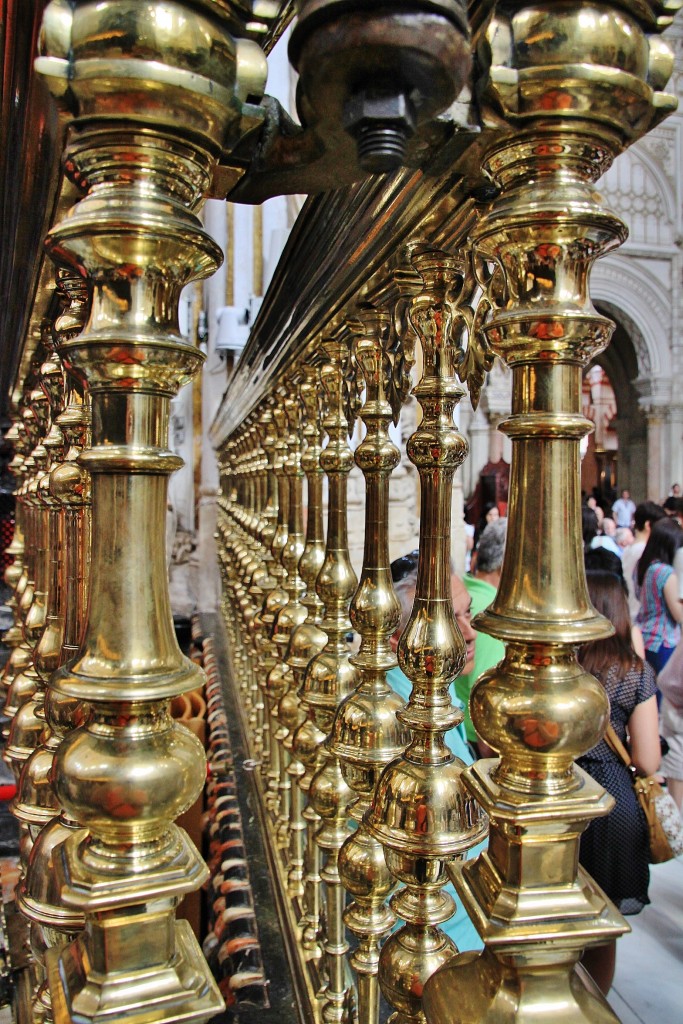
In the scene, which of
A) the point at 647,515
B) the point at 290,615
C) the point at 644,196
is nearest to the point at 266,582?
the point at 290,615

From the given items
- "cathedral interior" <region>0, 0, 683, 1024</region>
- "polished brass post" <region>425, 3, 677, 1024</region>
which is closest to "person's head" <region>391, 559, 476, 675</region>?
"cathedral interior" <region>0, 0, 683, 1024</region>

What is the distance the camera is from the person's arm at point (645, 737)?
208 cm

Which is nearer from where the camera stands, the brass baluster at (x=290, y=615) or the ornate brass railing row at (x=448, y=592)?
the ornate brass railing row at (x=448, y=592)

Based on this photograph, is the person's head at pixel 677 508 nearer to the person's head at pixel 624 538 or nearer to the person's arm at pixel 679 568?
the person's arm at pixel 679 568

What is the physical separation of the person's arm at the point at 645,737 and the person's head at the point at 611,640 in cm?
12

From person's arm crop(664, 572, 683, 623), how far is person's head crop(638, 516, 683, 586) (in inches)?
4.4

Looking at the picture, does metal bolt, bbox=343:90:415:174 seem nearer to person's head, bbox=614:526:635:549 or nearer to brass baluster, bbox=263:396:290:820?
brass baluster, bbox=263:396:290:820

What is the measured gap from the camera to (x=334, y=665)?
927 millimetres

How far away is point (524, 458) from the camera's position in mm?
450

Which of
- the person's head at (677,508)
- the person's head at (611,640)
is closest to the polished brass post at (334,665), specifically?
the person's head at (611,640)

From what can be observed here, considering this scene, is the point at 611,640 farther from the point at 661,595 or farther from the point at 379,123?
the point at 661,595

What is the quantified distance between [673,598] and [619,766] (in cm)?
227

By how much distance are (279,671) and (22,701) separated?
16.2 inches

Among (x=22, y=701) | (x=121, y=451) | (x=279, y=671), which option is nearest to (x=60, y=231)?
(x=121, y=451)
